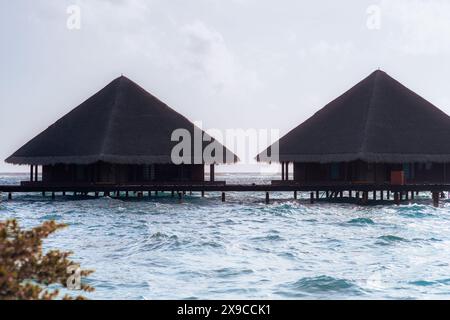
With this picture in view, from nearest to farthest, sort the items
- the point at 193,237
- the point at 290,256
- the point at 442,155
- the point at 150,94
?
1. the point at 290,256
2. the point at 193,237
3. the point at 442,155
4. the point at 150,94

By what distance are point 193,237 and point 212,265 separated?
5.92 metres

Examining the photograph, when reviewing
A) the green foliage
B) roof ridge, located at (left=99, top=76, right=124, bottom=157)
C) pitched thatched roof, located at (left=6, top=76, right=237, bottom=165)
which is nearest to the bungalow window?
pitched thatched roof, located at (left=6, top=76, right=237, bottom=165)

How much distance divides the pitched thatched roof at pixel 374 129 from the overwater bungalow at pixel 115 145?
5247mm

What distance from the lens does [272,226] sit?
2620cm

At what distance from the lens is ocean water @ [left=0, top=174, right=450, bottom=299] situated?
13.1 meters

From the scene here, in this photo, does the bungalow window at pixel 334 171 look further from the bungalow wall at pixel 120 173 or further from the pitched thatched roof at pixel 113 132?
the bungalow wall at pixel 120 173

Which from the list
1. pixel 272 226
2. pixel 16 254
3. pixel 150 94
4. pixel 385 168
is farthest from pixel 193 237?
pixel 150 94

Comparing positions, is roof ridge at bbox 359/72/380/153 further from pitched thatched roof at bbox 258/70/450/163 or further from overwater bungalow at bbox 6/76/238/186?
overwater bungalow at bbox 6/76/238/186

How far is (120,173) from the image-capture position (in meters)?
40.7

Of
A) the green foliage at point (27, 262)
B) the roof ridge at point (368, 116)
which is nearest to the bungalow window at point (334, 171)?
the roof ridge at point (368, 116)
